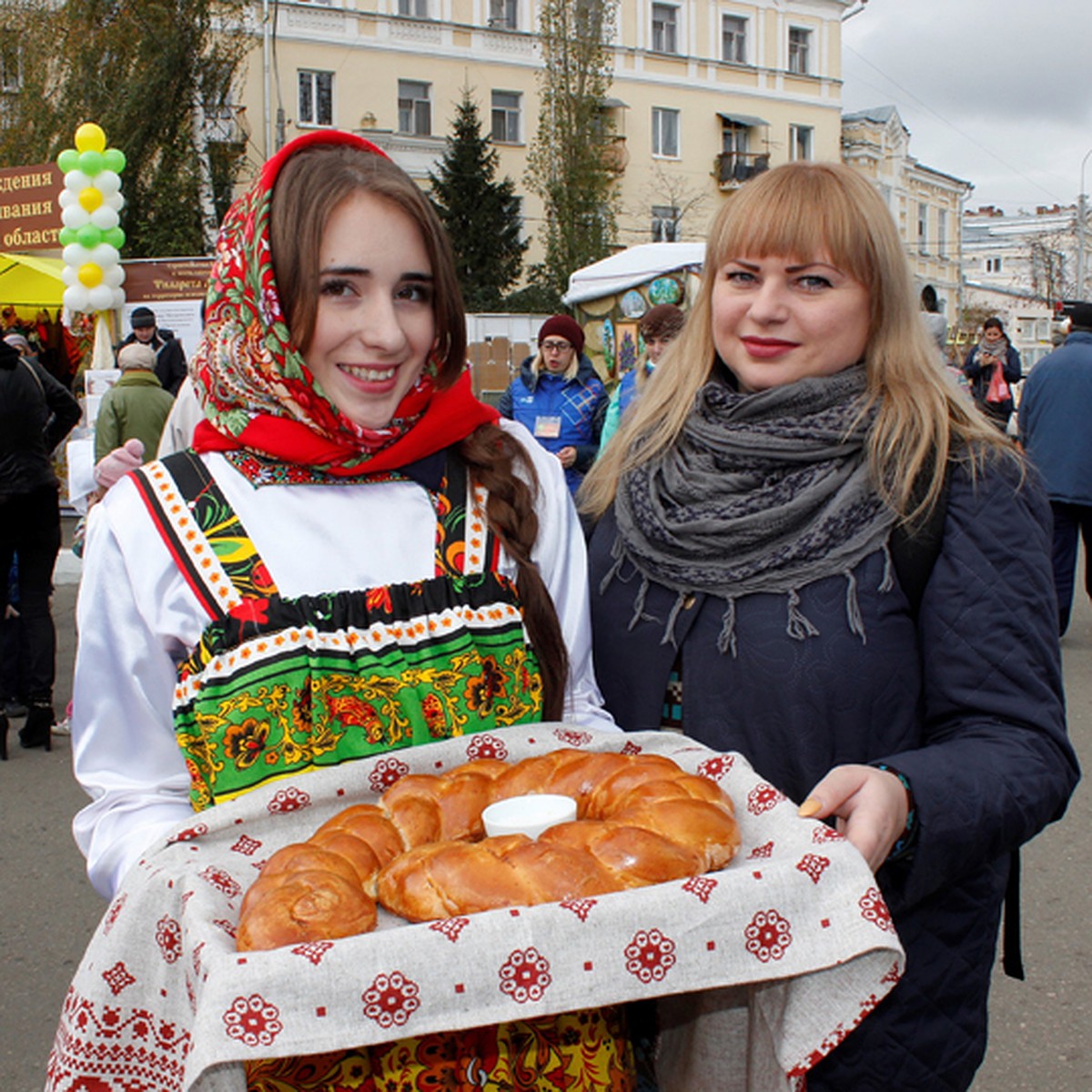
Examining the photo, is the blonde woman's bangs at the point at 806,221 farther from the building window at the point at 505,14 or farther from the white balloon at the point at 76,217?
the building window at the point at 505,14

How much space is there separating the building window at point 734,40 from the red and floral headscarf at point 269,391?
4058 centimetres

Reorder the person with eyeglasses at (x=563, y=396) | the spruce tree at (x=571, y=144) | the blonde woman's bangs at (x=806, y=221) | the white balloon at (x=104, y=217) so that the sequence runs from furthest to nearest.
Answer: the spruce tree at (x=571, y=144) → the white balloon at (x=104, y=217) → the person with eyeglasses at (x=563, y=396) → the blonde woman's bangs at (x=806, y=221)

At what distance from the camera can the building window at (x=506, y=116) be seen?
113 ft

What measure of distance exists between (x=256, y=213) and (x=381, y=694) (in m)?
0.75

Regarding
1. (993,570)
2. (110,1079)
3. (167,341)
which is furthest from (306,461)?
(167,341)

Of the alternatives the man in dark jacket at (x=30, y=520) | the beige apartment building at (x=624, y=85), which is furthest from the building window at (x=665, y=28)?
the man in dark jacket at (x=30, y=520)

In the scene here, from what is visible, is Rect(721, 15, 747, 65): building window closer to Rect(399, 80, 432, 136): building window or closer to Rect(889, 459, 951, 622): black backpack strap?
Rect(399, 80, 432, 136): building window

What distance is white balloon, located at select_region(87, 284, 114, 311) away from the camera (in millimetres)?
11086

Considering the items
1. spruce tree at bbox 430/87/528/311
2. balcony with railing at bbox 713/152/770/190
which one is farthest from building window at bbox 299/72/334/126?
balcony with railing at bbox 713/152/770/190

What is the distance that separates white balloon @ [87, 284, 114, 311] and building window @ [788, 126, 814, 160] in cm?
3291

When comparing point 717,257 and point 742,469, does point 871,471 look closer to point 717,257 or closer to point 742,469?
point 742,469

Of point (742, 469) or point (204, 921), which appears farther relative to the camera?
point (742, 469)

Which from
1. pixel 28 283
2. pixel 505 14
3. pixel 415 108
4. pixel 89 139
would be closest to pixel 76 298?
pixel 89 139

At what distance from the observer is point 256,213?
5.38 feet
